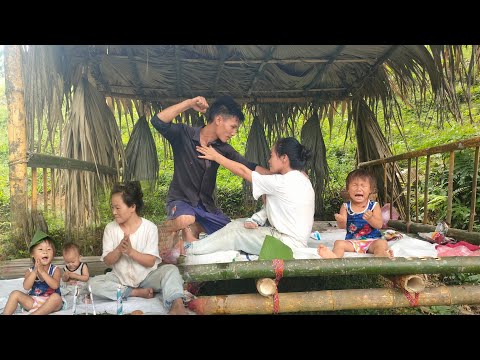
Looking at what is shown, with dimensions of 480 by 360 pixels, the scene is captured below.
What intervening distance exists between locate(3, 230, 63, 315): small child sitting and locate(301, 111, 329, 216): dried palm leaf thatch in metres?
2.85

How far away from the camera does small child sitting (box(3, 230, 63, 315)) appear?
9.12 feet

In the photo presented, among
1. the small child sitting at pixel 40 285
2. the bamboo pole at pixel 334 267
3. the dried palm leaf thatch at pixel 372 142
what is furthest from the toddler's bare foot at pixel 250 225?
the dried palm leaf thatch at pixel 372 142

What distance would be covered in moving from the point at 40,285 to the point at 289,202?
5.41 feet

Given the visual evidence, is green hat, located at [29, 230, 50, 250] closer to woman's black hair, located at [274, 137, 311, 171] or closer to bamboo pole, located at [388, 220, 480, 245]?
woman's black hair, located at [274, 137, 311, 171]

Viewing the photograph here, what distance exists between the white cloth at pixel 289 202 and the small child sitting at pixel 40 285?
4.47ft

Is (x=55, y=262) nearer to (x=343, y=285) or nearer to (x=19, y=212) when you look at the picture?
(x=19, y=212)

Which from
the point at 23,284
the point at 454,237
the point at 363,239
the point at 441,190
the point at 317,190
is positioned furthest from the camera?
the point at 441,190

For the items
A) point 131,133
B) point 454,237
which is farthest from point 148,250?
point 454,237

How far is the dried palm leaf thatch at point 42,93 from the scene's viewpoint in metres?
3.02

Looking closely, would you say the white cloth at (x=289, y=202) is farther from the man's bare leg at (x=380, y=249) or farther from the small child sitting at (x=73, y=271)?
the small child sitting at (x=73, y=271)

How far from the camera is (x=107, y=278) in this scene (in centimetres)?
289

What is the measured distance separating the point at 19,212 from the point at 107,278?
758mm

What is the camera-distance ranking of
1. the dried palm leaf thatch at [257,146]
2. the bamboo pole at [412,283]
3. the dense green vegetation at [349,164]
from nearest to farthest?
1. the bamboo pole at [412,283]
2. the dense green vegetation at [349,164]
3. the dried palm leaf thatch at [257,146]

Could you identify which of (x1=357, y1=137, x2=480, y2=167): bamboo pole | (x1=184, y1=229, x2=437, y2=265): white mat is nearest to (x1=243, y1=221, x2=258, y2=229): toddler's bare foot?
(x1=184, y1=229, x2=437, y2=265): white mat
